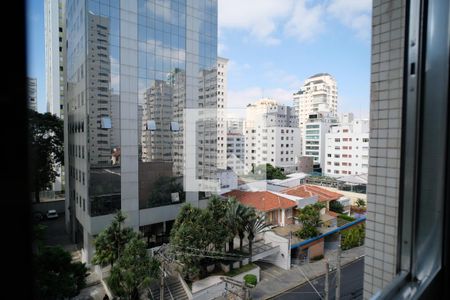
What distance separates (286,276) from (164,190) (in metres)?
2.69

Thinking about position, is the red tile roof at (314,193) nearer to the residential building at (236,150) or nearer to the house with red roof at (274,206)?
the house with red roof at (274,206)

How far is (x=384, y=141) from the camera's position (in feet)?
3.32

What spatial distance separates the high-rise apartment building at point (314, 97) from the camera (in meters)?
16.9

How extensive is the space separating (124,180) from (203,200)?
5.65 ft

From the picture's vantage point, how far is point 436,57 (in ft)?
2.65

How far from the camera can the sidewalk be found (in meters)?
4.11

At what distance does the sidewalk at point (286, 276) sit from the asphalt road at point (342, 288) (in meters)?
0.12

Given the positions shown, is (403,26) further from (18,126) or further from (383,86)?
(18,126)

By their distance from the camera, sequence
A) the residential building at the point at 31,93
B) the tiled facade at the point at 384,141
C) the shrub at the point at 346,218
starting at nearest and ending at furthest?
the residential building at the point at 31,93
the tiled facade at the point at 384,141
the shrub at the point at 346,218

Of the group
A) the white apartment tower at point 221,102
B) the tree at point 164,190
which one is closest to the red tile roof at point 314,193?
the white apartment tower at point 221,102

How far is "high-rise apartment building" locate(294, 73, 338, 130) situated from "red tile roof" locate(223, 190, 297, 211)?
11.0 meters

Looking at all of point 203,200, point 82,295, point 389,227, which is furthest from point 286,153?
point 389,227

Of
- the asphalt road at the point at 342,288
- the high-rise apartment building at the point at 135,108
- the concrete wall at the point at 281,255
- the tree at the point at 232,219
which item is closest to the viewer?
the high-rise apartment building at the point at 135,108

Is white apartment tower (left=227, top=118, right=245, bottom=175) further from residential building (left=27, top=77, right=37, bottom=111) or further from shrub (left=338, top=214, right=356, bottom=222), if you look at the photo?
residential building (left=27, top=77, right=37, bottom=111)
